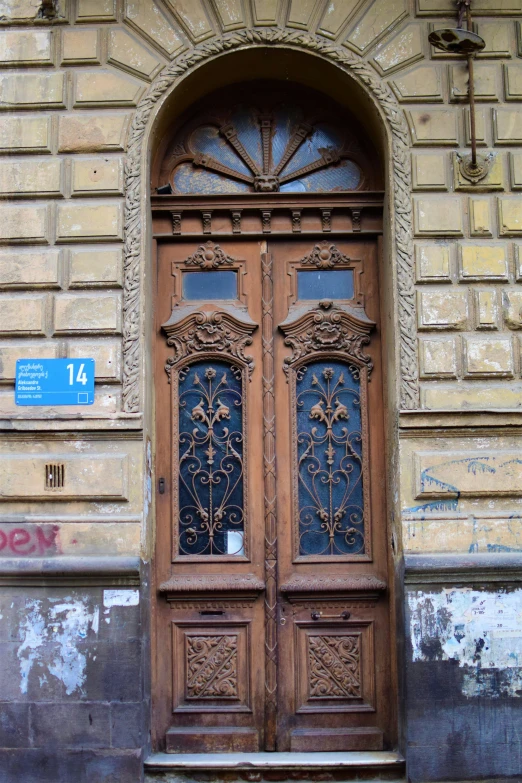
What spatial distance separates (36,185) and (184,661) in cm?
377

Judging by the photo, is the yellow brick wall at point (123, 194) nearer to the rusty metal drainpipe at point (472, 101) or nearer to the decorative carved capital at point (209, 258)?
the rusty metal drainpipe at point (472, 101)

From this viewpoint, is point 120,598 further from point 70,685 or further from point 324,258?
point 324,258

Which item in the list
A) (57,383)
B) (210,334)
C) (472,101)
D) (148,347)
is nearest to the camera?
(57,383)

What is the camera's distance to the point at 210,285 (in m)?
6.86

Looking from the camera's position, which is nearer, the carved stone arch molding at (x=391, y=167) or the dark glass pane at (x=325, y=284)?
the carved stone arch molding at (x=391, y=167)

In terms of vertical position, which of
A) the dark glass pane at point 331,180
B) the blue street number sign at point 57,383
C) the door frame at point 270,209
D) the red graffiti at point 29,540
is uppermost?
the dark glass pane at point 331,180

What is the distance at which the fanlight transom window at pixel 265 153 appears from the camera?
276 inches

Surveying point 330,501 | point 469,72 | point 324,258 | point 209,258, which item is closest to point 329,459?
point 330,501

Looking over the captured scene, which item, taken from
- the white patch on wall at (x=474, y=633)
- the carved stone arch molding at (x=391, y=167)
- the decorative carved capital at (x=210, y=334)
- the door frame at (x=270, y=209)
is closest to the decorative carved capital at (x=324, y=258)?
the door frame at (x=270, y=209)

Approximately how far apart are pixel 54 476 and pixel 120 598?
3.27ft

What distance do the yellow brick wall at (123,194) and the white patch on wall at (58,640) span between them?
1.70ft

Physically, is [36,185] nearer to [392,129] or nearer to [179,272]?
[179,272]

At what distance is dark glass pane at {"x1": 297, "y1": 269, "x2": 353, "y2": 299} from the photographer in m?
6.86

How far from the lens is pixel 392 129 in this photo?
21.5 ft
